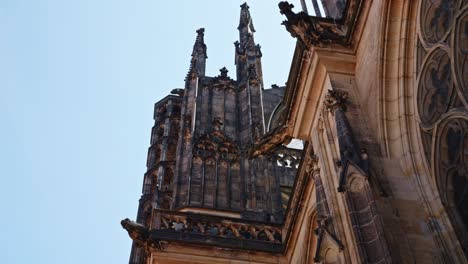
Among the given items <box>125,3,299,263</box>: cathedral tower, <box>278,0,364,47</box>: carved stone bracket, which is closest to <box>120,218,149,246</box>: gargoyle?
<box>125,3,299,263</box>: cathedral tower

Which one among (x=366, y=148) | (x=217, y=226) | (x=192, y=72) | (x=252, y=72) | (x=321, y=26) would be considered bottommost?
(x=366, y=148)

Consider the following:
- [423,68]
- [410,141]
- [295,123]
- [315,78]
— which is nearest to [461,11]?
[423,68]

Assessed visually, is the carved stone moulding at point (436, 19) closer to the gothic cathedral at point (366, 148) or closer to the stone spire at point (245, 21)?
the gothic cathedral at point (366, 148)

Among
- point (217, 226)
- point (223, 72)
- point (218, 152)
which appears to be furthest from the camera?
point (223, 72)

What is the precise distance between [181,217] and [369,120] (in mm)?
5651

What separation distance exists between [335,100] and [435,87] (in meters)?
1.23

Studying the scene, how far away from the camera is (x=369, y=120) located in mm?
6746

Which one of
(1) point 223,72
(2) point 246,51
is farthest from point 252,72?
(2) point 246,51

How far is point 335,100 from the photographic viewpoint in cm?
691

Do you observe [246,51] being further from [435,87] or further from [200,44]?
[435,87]

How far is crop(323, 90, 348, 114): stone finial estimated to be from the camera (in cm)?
686

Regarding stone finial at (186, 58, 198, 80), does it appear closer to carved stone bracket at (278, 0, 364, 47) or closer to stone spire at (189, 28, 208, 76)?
stone spire at (189, 28, 208, 76)

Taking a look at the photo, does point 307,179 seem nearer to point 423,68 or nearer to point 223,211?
point 423,68

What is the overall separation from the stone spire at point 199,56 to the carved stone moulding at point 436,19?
552 inches
